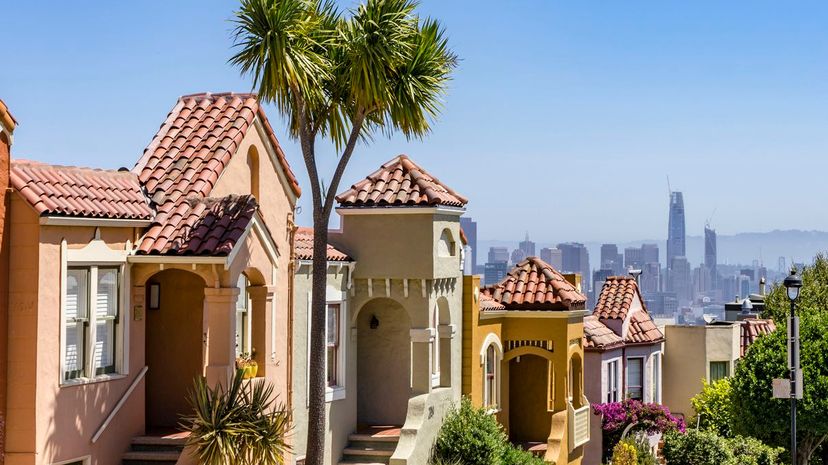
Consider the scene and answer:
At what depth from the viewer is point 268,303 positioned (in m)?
22.8

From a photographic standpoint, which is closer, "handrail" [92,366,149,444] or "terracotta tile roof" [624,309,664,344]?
"handrail" [92,366,149,444]

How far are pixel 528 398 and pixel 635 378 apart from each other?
989cm

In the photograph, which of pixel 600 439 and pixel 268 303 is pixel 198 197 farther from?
pixel 600 439

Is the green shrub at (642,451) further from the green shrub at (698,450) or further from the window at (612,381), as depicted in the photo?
the window at (612,381)

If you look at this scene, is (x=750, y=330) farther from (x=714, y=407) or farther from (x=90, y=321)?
(x=90, y=321)

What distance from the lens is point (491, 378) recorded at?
109ft

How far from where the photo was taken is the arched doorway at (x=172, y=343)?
22.0 m

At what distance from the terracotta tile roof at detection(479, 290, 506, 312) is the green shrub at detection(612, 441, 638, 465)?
5586 millimetres

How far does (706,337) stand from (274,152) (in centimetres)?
2618

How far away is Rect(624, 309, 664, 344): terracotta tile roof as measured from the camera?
43156mm

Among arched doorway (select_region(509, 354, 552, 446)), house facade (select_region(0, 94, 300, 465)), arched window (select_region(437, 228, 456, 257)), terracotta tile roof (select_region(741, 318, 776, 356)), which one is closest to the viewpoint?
house facade (select_region(0, 94, 300, 465))

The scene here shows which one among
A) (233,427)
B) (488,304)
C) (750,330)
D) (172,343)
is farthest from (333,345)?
(750,330)

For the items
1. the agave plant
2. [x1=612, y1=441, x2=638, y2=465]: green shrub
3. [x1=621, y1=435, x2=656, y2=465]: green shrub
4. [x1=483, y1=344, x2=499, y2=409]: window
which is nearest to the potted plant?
the agave plant

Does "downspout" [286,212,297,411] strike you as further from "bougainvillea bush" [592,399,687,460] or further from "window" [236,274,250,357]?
"bougainvillea bush" [592,399,687,460]
